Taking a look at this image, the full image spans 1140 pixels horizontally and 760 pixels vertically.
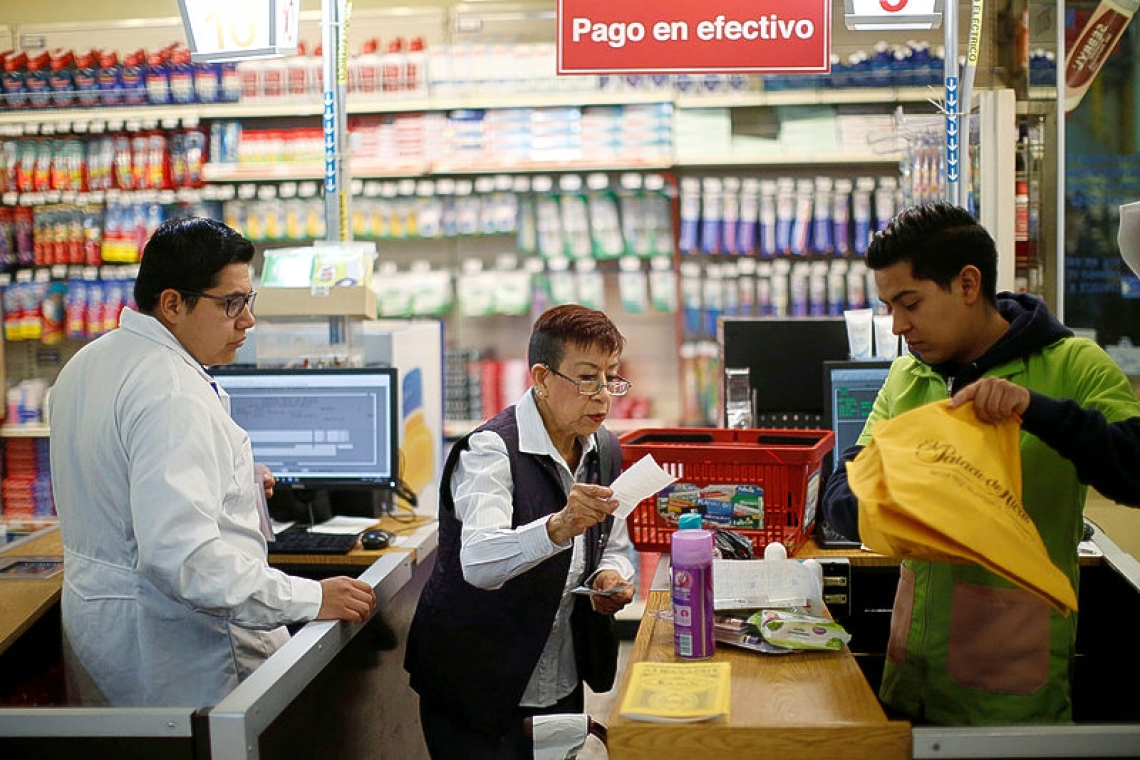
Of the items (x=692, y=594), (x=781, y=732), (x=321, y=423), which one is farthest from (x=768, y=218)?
(x=781, y=732)

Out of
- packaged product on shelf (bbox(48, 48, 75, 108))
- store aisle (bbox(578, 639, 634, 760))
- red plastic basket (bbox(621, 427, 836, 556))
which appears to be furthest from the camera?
packaged product on shelf (bbox(48, 48, 75, 108))

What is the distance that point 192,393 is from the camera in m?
2.25

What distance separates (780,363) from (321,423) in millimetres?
1533

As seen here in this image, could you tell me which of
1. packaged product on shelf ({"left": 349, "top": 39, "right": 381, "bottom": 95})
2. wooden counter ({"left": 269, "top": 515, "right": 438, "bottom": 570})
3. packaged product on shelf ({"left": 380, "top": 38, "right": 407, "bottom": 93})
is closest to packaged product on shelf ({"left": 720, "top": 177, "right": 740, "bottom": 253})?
packaged product on shelf ({"left": 380, "top": 38, "right": 407, "bottom": 93})

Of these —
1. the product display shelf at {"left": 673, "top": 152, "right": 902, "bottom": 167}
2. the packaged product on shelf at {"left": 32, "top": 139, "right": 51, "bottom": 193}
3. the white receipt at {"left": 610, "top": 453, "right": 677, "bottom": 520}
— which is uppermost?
the packaged product on shelf at {"left": 32, "top": 139, "right": 51, "bottom": 193}

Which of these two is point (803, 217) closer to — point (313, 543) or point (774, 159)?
point (774, 159)

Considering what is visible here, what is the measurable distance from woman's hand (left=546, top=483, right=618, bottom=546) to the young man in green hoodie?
16.5 inches

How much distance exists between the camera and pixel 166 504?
2.14 metres

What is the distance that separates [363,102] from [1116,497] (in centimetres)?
489

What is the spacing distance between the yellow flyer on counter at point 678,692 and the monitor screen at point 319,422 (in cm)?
198

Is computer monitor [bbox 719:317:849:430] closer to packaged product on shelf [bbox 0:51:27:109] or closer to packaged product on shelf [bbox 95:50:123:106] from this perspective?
packaged product on shelf [bbox 95:50:123:106]

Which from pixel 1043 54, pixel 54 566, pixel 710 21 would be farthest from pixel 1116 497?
pixel 1043 54

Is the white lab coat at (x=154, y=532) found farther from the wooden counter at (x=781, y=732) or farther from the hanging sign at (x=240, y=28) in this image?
the hanging sign at (x=240, y=28)

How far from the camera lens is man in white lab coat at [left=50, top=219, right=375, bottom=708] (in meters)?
2.17
